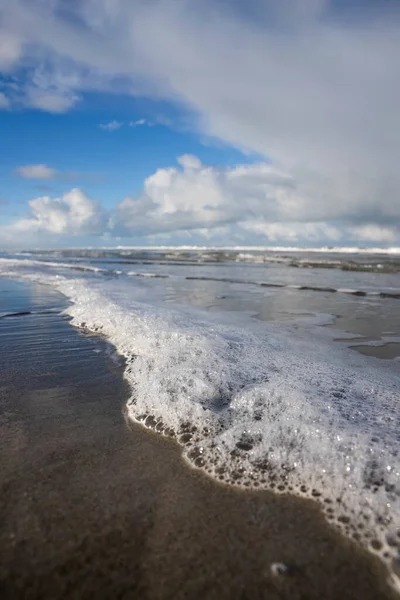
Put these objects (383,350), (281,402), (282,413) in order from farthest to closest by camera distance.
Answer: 1. (383,350)
2. (281,402)
3. (282,413)

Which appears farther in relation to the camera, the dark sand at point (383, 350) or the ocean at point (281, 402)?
the dark sand at point (383, 350)

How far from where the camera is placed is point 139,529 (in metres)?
2.14

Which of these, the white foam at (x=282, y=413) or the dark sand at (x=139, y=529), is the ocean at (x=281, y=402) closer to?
the white foam at (x=282, y=413)

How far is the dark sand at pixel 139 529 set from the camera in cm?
181

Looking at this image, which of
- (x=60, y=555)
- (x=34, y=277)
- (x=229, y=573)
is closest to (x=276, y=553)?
(x=229, y=573)

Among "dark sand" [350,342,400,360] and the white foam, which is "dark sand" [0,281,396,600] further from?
"dark sand" [350,342,400,360]

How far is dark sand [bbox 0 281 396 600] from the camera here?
1812 millimetres

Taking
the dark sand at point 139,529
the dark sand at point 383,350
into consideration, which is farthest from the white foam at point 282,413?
the dark sand at point 383,350

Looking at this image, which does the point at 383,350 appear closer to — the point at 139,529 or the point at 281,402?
the point at 281,402

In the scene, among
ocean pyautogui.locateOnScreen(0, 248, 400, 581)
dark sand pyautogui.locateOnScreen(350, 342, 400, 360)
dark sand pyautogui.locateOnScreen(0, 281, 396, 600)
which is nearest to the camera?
dark sand pyautogui.locateOnScreen(0, 281, 396, 600)

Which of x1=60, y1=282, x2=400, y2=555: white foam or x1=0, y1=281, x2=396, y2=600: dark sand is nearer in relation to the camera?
x1=0, y1=281, x2=396, y2=600: dark sand

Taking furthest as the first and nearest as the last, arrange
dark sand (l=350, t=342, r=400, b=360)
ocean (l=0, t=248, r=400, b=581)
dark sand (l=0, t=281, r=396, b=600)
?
1. dark sand (l=350, t=342, r=400, b=360)
2. ocean (l=0, t=248, r=400, b=581)
3. dark sand (l=0, t=281, r=396, b=600)

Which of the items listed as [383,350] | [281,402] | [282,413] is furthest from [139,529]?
[383,350]

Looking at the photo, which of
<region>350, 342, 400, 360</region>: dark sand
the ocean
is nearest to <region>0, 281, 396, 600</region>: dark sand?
the ocean
